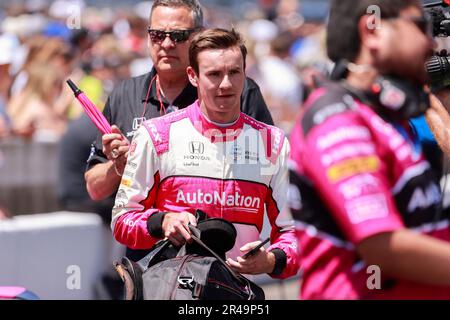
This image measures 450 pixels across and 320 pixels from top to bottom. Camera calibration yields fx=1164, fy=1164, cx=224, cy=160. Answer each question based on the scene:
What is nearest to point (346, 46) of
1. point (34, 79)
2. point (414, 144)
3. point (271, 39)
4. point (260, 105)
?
point (414, 144)

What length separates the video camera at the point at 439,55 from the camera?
16.1 ft

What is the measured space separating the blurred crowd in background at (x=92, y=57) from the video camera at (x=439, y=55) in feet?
12.1

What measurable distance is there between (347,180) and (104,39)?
12089 mm

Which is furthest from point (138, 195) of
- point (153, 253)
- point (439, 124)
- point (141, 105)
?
point (439, 124)

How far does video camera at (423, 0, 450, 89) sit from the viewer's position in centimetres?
491

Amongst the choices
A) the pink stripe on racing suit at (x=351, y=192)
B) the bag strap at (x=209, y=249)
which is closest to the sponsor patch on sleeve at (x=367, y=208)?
the pink stripe on racing suit at (x=351, y=192)

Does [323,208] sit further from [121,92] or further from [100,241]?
[100,241]

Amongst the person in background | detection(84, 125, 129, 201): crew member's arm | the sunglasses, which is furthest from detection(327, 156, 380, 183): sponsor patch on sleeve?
the sunglasses

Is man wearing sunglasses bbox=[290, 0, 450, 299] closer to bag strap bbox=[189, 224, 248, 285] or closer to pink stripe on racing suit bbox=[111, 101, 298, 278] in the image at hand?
bag strap bbox=[189, 224, 248, 285]

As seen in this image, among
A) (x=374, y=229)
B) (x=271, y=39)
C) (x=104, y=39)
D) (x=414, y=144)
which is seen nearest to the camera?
(x=374, y=229)

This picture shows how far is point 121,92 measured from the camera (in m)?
5.67

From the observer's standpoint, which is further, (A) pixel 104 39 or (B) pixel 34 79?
(A) pixel 104 39
